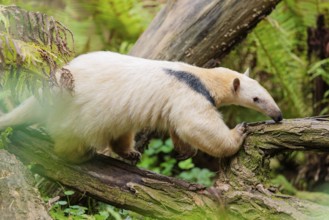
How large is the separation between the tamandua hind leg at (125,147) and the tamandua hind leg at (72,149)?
63cm

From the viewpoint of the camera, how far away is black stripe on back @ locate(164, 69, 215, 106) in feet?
16.1

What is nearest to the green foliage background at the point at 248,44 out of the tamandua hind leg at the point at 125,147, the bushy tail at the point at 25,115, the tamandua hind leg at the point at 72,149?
the tamandua hind leg at the point at 125,147

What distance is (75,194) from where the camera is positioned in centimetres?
590

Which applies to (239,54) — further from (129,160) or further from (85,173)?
(85,173)

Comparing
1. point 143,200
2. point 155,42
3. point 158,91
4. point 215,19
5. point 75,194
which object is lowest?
point 75,194

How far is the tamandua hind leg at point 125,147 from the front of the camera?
5.70m

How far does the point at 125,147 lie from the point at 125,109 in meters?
0.94

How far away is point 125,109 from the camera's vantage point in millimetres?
4898

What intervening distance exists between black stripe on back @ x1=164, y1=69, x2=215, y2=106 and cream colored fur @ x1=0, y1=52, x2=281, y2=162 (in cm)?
4

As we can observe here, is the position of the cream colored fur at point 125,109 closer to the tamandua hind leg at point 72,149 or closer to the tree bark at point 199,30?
the tamandua hind leg at point 72,149

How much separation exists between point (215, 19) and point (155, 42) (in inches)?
28.3

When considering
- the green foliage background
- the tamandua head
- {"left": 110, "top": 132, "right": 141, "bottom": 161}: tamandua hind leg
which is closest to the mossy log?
the tamandua head

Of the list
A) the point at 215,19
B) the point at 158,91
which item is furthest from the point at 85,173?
the point at 215,19

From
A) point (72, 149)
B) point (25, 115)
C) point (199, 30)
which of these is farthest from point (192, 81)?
point (199, 30)
